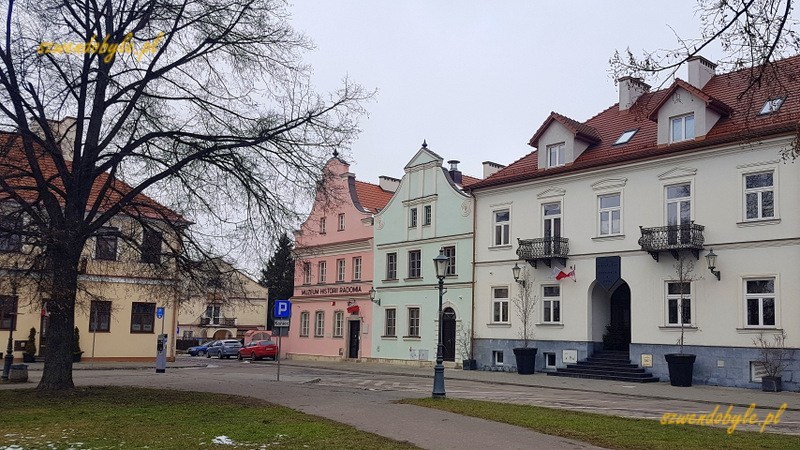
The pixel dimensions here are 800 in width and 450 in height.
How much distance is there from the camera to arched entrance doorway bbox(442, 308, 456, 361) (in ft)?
121

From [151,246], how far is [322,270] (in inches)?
1108

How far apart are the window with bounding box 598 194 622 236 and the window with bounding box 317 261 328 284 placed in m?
20.0

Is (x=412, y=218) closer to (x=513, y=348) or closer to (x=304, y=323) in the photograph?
(x=513, y=348)

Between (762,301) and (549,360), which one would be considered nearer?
(762,301)

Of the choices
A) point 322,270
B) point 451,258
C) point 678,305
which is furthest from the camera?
point 322,270

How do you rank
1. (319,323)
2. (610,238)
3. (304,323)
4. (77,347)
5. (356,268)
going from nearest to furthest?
(610,238) < (77,347) < (356,268) < (319,323) < (304,323)

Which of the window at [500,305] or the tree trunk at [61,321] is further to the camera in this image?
→ the window at [500,305]

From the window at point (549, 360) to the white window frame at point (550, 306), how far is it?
1.37m

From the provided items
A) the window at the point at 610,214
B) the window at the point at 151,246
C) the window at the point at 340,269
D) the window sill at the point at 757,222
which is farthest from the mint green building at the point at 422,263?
the window at the point at 151,246

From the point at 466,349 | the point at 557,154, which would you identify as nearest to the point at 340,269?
the point at 466,349

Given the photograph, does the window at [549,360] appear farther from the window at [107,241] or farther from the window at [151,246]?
the window at [107,241]

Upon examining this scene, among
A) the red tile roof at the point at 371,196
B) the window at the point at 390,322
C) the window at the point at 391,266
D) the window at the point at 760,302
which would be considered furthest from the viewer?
the red tile roof at the point at 371,196

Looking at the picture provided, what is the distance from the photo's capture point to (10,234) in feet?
52.6

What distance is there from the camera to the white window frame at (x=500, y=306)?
34.1m
